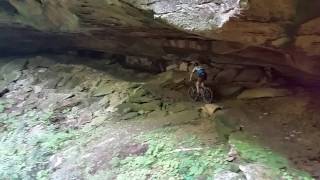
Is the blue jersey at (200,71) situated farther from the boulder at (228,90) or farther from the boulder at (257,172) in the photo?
the boulder at (257,172)

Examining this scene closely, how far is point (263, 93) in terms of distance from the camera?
6.46 ft

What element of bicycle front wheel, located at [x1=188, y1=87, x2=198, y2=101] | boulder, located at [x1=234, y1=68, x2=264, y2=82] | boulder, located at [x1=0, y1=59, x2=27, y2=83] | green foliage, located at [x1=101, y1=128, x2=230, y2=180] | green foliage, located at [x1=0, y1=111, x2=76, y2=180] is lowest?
green foliage, located at [x1=0, y1=111, x2=76, y2=180]

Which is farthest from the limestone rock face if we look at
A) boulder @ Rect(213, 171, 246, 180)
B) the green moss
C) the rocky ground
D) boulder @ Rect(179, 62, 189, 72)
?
boulder @ Rect(213, 171, 246, 180)

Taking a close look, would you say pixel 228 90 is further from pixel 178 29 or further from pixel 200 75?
pixel 178 29

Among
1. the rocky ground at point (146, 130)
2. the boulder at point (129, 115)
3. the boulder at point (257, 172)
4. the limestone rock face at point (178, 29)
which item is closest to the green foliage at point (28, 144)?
the rocky ground at point (146, 130)

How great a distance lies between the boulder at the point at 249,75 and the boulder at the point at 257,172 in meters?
0.51

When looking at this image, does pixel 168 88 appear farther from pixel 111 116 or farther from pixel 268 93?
pixel 268 93

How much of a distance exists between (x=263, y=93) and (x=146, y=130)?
0.51 meters

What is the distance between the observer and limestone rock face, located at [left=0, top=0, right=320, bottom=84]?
1473 millimetres

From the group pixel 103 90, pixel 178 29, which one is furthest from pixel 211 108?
pixel 103 90

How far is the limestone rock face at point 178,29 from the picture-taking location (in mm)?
1473

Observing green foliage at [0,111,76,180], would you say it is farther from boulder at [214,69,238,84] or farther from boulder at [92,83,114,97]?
boulder at [214,69,238,84]

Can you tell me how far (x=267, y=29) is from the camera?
5.03 feet

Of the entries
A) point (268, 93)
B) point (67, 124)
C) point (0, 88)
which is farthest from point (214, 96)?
point (0, 88)
